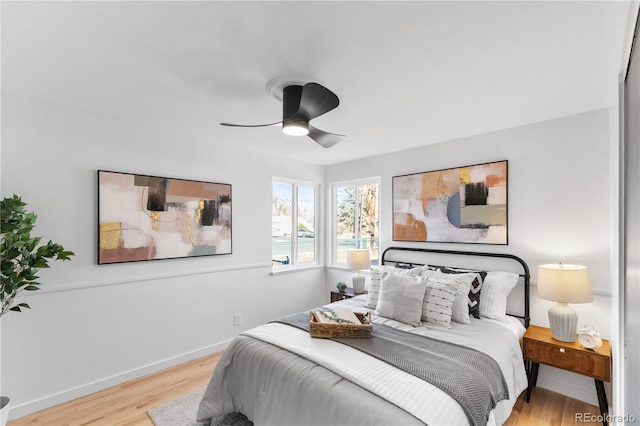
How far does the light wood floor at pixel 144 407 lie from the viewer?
2.27 m

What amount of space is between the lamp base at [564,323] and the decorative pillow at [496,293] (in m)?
0.37

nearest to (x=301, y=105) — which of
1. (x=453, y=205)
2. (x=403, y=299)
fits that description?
(x=403, y=299)

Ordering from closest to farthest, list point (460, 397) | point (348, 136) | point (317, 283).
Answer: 1. point (460, 397)
2. point (348, 136)
3. point (317, 283)

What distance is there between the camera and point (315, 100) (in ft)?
6.02

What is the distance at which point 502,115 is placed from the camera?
103 inches

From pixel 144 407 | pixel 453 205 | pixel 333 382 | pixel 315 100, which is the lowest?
pixel 144 407

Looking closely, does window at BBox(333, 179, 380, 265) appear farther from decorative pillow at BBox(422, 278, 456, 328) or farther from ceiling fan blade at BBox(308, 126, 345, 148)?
ceiling fan blade at BBox(308, 126, 345, 148)

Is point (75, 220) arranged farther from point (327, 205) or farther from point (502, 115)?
point (502, 115)

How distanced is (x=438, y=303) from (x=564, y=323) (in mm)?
921

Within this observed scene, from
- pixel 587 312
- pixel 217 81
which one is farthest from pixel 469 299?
pixel 217 81

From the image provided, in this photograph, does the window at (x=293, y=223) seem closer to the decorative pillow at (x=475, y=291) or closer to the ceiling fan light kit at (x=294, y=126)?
the ceiling fan light kit at (x=294, y=126)

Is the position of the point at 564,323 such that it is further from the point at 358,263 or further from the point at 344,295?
the point at 344,295

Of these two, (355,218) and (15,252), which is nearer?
(15,252)

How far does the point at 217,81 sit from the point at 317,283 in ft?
10.9
